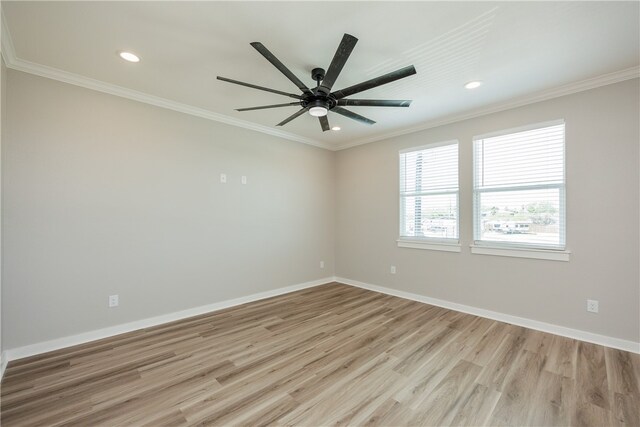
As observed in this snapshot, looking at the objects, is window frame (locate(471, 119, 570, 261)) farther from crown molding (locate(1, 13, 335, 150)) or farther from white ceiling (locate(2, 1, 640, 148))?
crown molding (locate(1, 13, 335, 150))

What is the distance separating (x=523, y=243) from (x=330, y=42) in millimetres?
3158

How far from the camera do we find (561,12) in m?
1.87

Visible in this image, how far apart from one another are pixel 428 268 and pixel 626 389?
2.22 metres

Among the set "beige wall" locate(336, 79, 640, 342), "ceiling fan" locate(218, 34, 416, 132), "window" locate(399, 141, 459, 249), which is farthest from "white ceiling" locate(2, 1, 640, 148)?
"window" locate(399, 141, 459, 249)

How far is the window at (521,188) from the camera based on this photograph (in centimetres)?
307

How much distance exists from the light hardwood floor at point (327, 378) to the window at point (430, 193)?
1.39 metres

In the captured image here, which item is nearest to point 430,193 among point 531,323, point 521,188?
point 521,188

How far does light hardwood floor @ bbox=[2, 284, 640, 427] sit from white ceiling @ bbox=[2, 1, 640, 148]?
8.89 feet

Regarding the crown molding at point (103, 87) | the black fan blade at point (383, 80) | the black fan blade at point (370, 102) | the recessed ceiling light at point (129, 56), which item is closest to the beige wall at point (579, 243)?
the black fan blade at point (370, 102)

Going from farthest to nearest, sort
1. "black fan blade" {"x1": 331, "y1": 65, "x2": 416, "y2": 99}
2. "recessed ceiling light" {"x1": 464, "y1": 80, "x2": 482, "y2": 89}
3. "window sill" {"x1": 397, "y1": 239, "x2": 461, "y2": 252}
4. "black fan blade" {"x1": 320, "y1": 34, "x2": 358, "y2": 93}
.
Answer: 1. "window sill" {"x1": 397, "y1": 239, "x2": 461, "y2": 252}
2. "recessed ceiling light" {"x1": 464, "y1": 80, "x2": 482, "y2": 89}
3. "black fan blade" {"x1": 331, "y1": 65, "x2": 416, "y2": 99}
4. "black fan blade" {"x1": 320, "y1": 34, "x2": 358, "y2": 93}

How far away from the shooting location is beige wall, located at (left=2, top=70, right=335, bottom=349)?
2.53 metres

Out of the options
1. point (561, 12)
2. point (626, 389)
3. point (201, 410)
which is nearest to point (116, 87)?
point (201, 410)

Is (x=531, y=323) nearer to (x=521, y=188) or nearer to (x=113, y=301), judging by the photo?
(x=521, y=188)

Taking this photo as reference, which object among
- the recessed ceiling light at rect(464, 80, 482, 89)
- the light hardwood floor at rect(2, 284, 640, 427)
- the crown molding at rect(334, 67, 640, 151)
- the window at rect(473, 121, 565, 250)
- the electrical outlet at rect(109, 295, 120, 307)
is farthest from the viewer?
the window at rect(473, 121, 565, 250)
